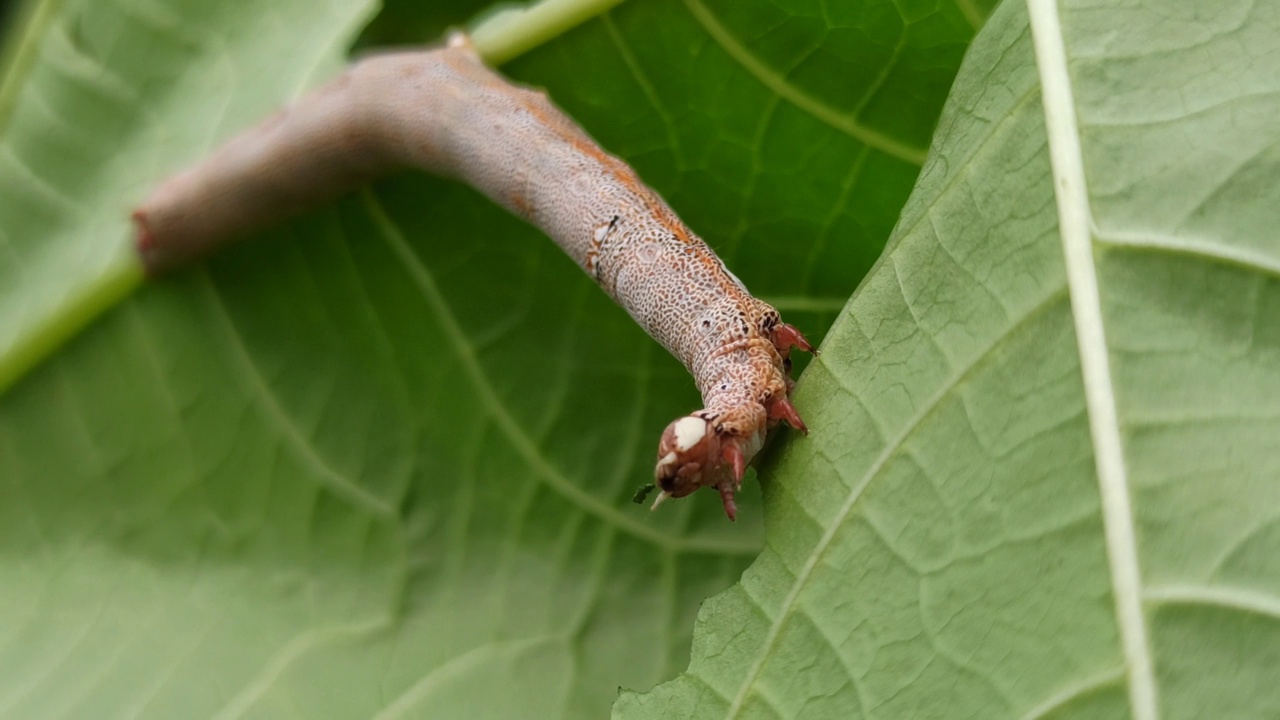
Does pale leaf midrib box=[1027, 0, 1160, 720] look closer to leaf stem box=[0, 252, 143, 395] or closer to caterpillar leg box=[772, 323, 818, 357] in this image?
caterpillar leg box=[772, 323, 818, 357]

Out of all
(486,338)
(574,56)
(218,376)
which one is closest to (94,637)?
(218,376)

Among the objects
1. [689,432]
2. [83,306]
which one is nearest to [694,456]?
[689,432]

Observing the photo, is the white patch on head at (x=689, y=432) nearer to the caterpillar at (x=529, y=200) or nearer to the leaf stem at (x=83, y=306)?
the caterpillar at (x=529, y=200)

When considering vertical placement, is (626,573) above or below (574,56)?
below

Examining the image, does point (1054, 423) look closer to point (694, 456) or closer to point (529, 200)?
point (694, 456)

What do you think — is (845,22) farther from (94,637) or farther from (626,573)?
(94,637)

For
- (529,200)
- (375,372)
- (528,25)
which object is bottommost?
(375,372)
